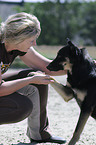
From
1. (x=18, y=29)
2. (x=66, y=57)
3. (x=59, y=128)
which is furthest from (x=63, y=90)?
(x=59, y=128)

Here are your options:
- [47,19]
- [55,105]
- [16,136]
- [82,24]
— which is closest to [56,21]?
[47,19]

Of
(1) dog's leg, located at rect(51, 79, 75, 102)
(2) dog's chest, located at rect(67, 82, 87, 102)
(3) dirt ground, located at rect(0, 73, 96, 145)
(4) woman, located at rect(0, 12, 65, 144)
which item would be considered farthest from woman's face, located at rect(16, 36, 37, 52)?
(3) dirt ground, located at rect(0, 73, 96, 145)

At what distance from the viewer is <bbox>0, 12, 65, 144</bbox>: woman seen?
2830 millimetres

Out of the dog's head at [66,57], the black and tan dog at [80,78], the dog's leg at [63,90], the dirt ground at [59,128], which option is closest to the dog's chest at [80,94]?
the black and tan dog at [80,78]

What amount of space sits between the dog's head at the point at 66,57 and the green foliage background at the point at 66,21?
79.4 ft

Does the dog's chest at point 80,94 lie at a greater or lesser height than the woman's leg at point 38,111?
greater

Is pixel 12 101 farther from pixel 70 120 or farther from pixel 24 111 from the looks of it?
pixel 70 120

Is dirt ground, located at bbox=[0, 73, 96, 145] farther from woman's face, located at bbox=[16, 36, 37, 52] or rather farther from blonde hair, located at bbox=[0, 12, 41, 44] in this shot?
blonde hair, located at bbox=[0, 12, 41, 44]

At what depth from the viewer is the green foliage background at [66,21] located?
93.3 feet

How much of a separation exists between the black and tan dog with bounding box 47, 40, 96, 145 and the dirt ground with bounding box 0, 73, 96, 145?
2.06 ft

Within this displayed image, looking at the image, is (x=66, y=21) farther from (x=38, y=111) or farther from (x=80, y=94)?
(x=80, y=94)

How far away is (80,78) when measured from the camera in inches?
114

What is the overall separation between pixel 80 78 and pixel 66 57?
0.30m

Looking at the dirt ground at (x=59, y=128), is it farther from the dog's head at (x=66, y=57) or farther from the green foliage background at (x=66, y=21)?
the green foliage background at (x=66, y=21)
